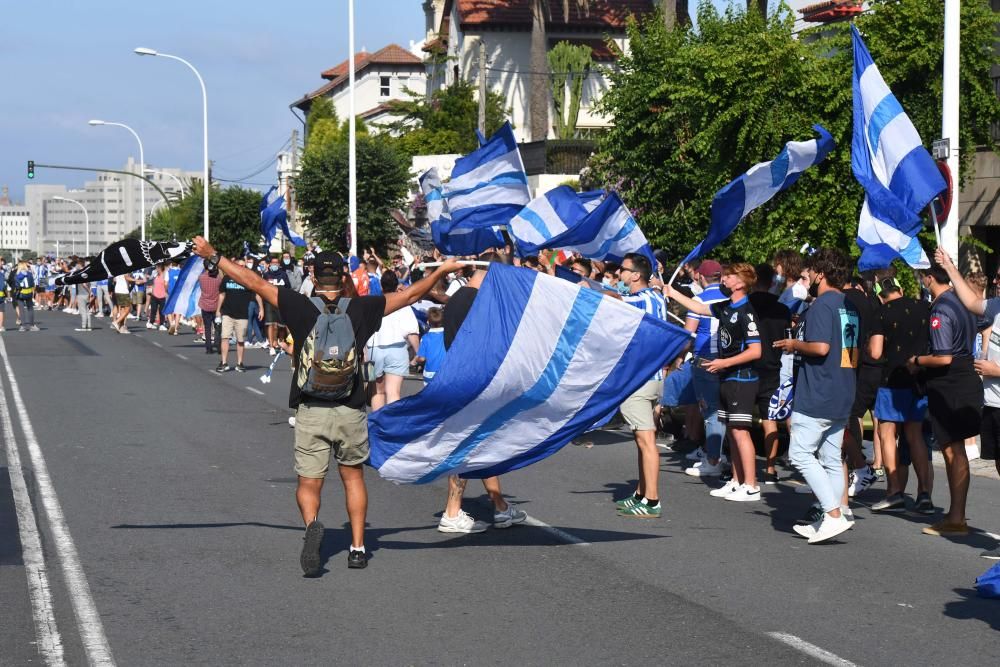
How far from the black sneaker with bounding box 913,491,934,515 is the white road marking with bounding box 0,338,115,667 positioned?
5899 mm

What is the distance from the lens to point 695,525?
983 centimetres

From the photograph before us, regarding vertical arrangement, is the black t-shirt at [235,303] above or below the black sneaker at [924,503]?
above

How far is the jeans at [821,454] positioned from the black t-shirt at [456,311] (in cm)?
228

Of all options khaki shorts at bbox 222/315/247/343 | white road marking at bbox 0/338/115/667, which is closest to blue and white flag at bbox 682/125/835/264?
white road marking at bbox 0/338/115/667

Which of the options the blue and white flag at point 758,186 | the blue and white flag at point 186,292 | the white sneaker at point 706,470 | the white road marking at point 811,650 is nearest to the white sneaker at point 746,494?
the white sneaker at point 706,470

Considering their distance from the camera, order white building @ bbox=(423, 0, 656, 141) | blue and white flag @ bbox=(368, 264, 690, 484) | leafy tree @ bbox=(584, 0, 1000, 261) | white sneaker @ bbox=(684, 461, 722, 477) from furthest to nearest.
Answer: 1. white building @ bbox=(423, 0, 656, 141)
2. leafy tree @ bbox=(584, 0, 1000, 261)
3. white sneaker @ bbox=(684, 461, 722, 477)
4. blue and white flag @ bbox=(368, 264, 690, 484)

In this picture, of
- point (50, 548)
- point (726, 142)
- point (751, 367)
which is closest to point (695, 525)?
point (751, 367)

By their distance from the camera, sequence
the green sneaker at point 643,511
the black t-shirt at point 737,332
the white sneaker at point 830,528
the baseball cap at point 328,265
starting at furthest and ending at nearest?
the black t-shirt at point 737,332 < the green sneaker at point 643,511 < the white sneaker at point 830,528 < the baseball cap at point 328,265

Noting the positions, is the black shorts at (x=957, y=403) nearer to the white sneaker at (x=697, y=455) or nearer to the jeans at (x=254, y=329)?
the white sneaker at (x=697, y=455)

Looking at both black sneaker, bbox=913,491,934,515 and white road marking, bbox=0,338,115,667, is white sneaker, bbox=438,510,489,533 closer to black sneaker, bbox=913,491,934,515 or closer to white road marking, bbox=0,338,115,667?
white road marking, bbox=0,338,115,667

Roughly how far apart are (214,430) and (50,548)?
6.58 metres

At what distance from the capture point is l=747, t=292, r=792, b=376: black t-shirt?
36.5 feet

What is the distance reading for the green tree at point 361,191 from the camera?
5203cm

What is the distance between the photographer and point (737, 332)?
1062cm
